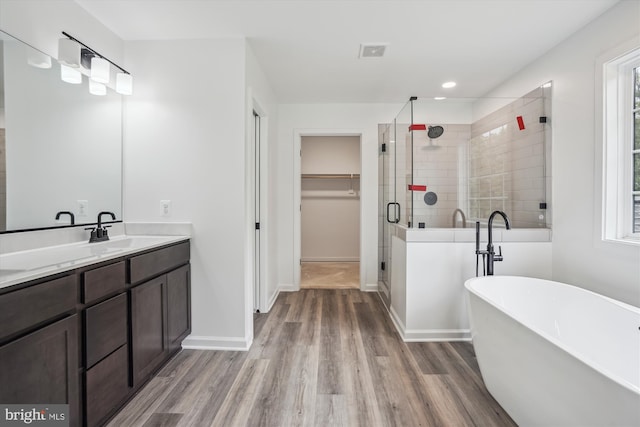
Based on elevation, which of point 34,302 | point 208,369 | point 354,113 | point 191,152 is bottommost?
point 208,369

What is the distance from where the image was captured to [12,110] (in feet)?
5.21

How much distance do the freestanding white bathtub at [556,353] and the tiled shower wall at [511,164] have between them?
0.85 meters

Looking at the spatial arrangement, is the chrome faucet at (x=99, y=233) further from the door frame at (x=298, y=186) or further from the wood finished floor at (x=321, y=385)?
the door frame at (x=298, y=186)

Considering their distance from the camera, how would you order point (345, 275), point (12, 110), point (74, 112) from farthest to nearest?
point (345, 275) → point (74, 112) → point (12, 110)

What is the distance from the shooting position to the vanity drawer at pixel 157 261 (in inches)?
70.4

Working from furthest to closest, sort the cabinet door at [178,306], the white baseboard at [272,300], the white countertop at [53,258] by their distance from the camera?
the white baseboard at [272,300]
the cabinet door at [178,306]
the white countertop at [53,258]

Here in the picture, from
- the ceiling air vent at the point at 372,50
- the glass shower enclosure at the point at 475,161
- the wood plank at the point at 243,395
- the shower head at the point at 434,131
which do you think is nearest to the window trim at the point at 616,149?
the glass shower enclosure at the point at 475,161

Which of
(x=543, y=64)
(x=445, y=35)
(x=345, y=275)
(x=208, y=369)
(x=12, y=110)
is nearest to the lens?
(x=12, y=110)

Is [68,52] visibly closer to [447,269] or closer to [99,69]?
[99,69]

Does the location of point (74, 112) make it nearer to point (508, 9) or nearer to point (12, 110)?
point (12, 110)

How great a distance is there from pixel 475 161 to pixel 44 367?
330cm

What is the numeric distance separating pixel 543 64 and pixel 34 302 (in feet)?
12.5

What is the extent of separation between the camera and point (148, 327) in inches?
74.9

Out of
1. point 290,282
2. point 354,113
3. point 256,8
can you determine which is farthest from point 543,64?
point 290,282
